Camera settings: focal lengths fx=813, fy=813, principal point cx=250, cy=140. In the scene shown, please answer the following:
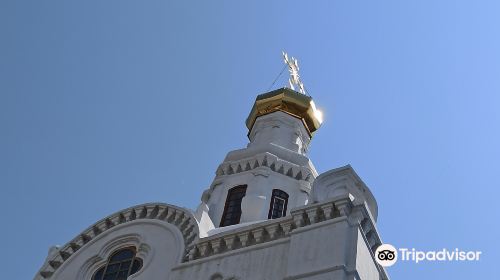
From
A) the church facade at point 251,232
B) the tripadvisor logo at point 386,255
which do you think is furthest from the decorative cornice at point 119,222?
the tripadvisor logo at point 386,255

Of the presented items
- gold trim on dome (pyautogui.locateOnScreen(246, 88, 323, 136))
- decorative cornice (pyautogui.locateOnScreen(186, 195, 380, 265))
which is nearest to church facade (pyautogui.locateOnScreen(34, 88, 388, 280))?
decorative cornice (pyautogui.locateOnScreen(186, 195, 380, 265))

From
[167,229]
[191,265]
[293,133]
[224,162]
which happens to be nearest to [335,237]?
[191,265]

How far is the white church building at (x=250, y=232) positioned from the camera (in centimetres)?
1736

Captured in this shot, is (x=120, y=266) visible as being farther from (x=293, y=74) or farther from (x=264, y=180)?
(x=293, y=74)

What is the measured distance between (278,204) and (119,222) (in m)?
4.98

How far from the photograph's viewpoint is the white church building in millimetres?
17359

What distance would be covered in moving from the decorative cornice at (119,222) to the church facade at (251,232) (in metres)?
0.03

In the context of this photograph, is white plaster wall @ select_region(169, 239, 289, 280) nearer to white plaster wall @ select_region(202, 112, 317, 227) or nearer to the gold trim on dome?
white plaster wall @ select_region(202, 112, 317, 227)

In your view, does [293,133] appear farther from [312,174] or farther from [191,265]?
[191,265]

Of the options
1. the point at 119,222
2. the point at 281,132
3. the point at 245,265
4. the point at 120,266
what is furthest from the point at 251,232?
the point at 281,132

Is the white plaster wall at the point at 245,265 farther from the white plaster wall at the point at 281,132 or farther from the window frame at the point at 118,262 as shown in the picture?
the white plaster wall at the point at 281,132

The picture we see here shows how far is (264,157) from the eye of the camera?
25.2m

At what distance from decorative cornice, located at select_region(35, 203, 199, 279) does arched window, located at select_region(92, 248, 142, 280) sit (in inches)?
37.4

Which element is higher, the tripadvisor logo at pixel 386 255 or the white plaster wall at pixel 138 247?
the white plaster wall at pixel 138 247
